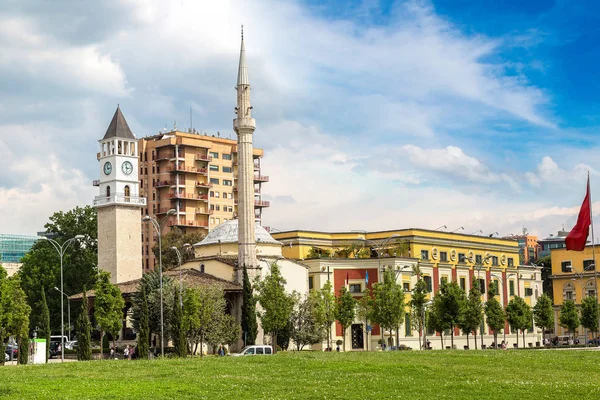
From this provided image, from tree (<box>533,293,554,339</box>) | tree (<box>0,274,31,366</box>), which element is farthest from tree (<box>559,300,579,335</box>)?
tree (<box>0,274,31,366</box>)

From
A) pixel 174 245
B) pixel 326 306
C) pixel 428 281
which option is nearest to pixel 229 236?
pixel 326 306

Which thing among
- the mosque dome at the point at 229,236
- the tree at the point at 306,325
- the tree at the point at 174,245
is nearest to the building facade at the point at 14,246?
the tree at the point at 174,245

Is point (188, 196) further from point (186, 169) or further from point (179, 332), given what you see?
point (179, 332)

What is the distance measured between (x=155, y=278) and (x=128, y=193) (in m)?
27.4

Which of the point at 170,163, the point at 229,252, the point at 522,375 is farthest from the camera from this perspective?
the point at 170,163

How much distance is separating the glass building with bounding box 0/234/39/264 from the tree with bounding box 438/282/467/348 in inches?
4149

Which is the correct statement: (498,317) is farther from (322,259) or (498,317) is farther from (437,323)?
(322,259)

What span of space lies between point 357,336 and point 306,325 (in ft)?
36.7

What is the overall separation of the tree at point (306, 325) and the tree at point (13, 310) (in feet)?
75.0

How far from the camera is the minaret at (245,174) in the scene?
7206 cm

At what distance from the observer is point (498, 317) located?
83.2m

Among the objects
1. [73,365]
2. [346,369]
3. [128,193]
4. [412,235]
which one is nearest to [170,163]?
[128,193]

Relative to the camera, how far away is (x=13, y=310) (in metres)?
56.8

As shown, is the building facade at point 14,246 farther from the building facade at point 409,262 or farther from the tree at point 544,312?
the tree at point 544,312
